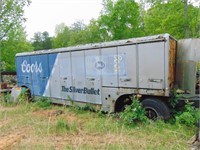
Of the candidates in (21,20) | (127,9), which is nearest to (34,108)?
(21,20)

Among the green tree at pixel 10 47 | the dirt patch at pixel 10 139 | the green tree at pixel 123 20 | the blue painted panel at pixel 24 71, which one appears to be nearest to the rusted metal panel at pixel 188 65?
the dirt patch at pixel 10 139

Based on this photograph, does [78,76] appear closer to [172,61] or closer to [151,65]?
[151,65]

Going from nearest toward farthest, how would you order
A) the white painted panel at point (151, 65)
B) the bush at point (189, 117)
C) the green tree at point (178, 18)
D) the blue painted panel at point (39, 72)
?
the bush at point (189, 117) < the white painted panel at point (151, 65) < the blue painted panel at point (39, 72) < the green tree at point (178, 18)

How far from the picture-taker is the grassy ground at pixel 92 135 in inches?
193

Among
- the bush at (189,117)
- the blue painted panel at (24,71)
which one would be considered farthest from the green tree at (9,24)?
the bush at (189,117)

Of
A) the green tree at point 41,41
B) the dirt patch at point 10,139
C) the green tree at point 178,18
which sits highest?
the green tree at point 41,41

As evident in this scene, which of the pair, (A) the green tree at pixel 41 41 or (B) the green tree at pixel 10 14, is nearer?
(B) the green tree at pixel 10 14

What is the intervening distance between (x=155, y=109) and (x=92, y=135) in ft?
6.67

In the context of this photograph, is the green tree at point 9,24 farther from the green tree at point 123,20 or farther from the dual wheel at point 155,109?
the dual wheel at point 155,109

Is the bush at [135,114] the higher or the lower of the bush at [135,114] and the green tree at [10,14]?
the lower

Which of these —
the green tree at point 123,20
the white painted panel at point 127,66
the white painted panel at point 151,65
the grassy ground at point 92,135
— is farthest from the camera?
the green tree at point 123,20

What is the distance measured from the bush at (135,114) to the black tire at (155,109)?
238 millimetres

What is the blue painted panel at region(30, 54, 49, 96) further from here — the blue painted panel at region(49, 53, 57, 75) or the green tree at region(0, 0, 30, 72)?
the green tree at region(0, 0, 30, 72)

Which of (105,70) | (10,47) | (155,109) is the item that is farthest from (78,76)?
(10,47)
